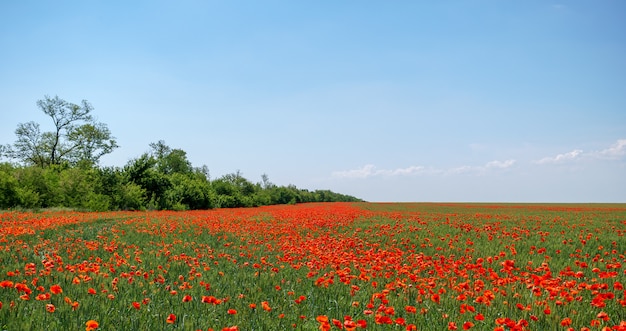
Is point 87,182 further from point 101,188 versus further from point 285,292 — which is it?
point 285,292

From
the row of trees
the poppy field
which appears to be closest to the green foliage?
the row of trees

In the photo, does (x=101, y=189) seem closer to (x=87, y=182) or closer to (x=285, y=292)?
(x=87, y=182)

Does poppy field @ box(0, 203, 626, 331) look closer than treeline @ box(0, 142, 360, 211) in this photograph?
Yes

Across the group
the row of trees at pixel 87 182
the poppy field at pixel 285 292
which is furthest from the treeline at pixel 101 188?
the poppy field at pixel 285 292

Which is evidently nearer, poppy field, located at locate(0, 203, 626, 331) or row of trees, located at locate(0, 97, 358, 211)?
poppy field, located at locate(0, 203, 626, 331)

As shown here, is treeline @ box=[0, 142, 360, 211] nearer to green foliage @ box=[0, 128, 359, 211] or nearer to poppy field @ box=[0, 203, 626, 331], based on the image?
green foliage @ box=[0, 128, 359, 211]

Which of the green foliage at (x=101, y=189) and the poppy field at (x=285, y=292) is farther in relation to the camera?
the green foliage at (x=101, y=189)

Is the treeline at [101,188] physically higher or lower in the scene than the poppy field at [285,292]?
higher

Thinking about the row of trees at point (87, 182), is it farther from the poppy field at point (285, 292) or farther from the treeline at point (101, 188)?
the poppy field at point (285, 292)

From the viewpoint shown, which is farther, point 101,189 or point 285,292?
point 101,189

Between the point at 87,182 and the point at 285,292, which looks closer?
the point at 285,292

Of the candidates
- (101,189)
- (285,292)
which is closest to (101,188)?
(101,189)

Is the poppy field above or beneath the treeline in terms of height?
beneath

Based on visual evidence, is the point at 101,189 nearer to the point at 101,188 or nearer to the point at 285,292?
the point at 101,188
